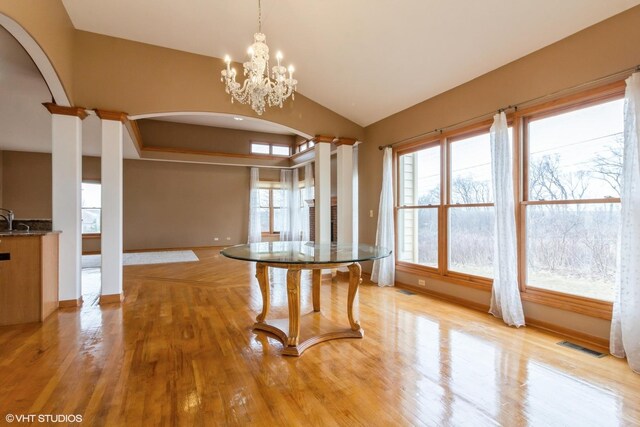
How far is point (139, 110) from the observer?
4.16m

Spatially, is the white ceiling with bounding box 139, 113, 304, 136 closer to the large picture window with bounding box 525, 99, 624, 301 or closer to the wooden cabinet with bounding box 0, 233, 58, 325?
the wooden cabinet with bounding box 0, 233, 58, 325

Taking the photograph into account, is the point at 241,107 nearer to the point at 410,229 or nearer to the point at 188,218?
the point at 410,229

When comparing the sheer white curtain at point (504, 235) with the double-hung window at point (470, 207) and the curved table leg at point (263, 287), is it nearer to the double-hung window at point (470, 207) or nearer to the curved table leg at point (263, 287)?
the double-hung window at point (470, 207)

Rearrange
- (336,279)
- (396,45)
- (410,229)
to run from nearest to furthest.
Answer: (396,45)
(410,229)
(336,279)

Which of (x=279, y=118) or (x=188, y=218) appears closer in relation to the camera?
(x=279, y=118)

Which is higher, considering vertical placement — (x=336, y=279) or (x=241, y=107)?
(x=241, y=107)

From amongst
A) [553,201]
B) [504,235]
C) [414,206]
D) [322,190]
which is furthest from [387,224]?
[553,201]

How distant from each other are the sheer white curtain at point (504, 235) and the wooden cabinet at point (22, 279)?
4801 mm

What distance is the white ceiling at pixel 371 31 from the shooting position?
283cm

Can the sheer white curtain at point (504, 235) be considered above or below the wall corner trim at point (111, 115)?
below

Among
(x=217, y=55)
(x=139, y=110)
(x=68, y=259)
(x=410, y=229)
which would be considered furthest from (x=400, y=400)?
(x=217, y=55)

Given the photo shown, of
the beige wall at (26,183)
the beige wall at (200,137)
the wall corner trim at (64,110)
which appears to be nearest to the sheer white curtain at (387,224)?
the wall corner trim at (64,110)

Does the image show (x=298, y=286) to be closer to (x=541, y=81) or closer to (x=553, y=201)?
(x=553, y=201)

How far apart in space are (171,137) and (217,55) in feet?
17.2
